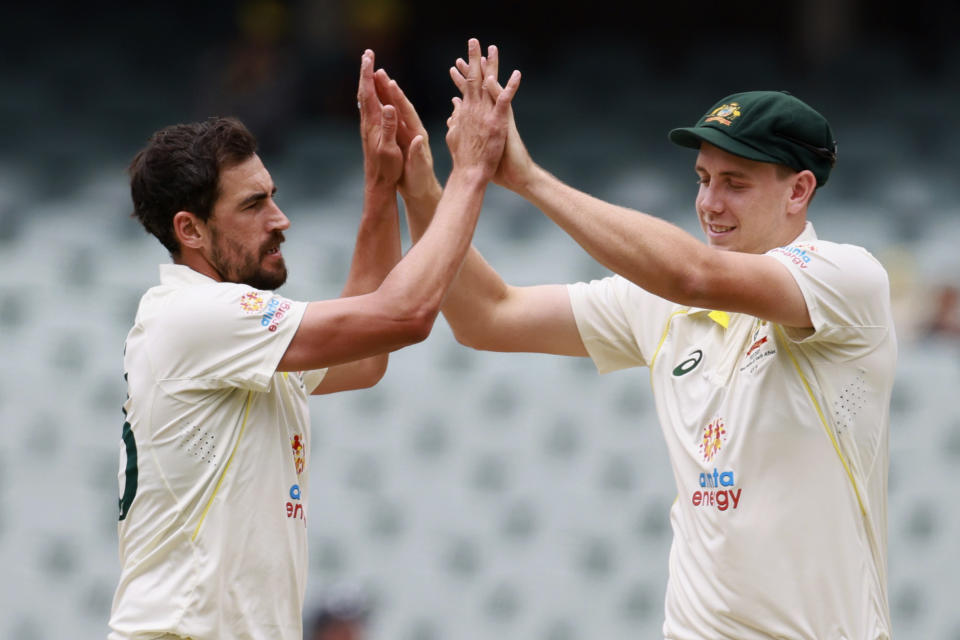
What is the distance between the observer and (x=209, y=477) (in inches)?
130

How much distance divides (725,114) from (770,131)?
13 centimetres

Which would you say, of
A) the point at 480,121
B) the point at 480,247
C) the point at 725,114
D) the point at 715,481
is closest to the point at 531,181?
the point at 480,121

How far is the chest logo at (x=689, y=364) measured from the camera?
3.69 m

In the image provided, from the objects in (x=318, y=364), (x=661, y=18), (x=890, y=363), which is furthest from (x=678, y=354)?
(x=661, y=18)

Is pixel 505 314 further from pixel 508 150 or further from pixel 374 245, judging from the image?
pixel 508 150

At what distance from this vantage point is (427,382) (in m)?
8.02

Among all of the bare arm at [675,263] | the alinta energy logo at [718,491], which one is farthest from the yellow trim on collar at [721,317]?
the alinta energy logo at [718,491]

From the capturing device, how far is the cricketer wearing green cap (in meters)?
3.33

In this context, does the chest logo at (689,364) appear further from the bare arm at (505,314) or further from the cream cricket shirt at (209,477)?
the cream cricket shirt at (209,477)

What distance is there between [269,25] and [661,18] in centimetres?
325

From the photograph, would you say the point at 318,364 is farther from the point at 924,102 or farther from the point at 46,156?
the point at 924,102

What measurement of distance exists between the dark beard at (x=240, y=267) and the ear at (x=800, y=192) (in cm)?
138

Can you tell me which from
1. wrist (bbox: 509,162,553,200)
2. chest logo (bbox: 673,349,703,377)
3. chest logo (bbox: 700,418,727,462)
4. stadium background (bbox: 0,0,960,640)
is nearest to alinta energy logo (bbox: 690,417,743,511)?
chest logo (bbox: 700,418,727,462)

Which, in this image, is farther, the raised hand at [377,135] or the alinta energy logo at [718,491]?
the raised hand at [377,135]
